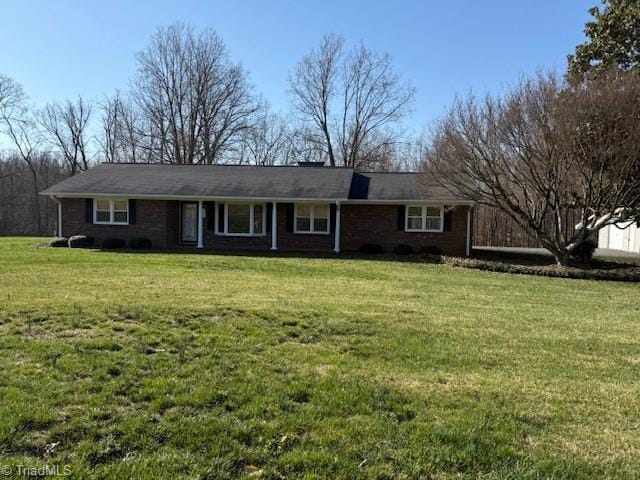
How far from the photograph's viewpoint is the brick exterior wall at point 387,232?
21125mm

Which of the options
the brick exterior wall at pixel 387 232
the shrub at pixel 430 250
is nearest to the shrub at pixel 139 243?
the brick exterior wall at pixel 387 232

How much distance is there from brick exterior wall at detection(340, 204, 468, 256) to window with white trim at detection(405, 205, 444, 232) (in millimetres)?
221

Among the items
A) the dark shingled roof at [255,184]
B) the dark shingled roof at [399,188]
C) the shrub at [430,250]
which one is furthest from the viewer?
the dark shingled roof at [255,184]

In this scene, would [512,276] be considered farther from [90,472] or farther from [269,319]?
[90,472]

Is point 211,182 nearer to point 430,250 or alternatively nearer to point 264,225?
point 264,225

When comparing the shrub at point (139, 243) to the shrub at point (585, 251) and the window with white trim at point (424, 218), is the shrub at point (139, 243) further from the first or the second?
the shrub at point (585, 251)

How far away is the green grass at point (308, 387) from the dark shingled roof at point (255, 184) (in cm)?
1231

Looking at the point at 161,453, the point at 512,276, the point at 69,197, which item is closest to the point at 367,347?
the point at 161,453

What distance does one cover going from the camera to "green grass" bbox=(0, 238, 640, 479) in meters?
3.26

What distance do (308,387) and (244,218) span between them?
1829 centimetres

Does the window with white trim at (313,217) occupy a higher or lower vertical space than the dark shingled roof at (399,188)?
lower

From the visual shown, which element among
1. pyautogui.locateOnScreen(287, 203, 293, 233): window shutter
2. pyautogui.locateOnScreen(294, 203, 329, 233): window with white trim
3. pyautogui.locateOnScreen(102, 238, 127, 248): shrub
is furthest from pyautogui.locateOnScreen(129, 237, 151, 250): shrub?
pyautogui.locateOnScreen(294, 203, 329, 233): window with white trim

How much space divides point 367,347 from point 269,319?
1.68 metres

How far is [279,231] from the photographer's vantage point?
869 inches
